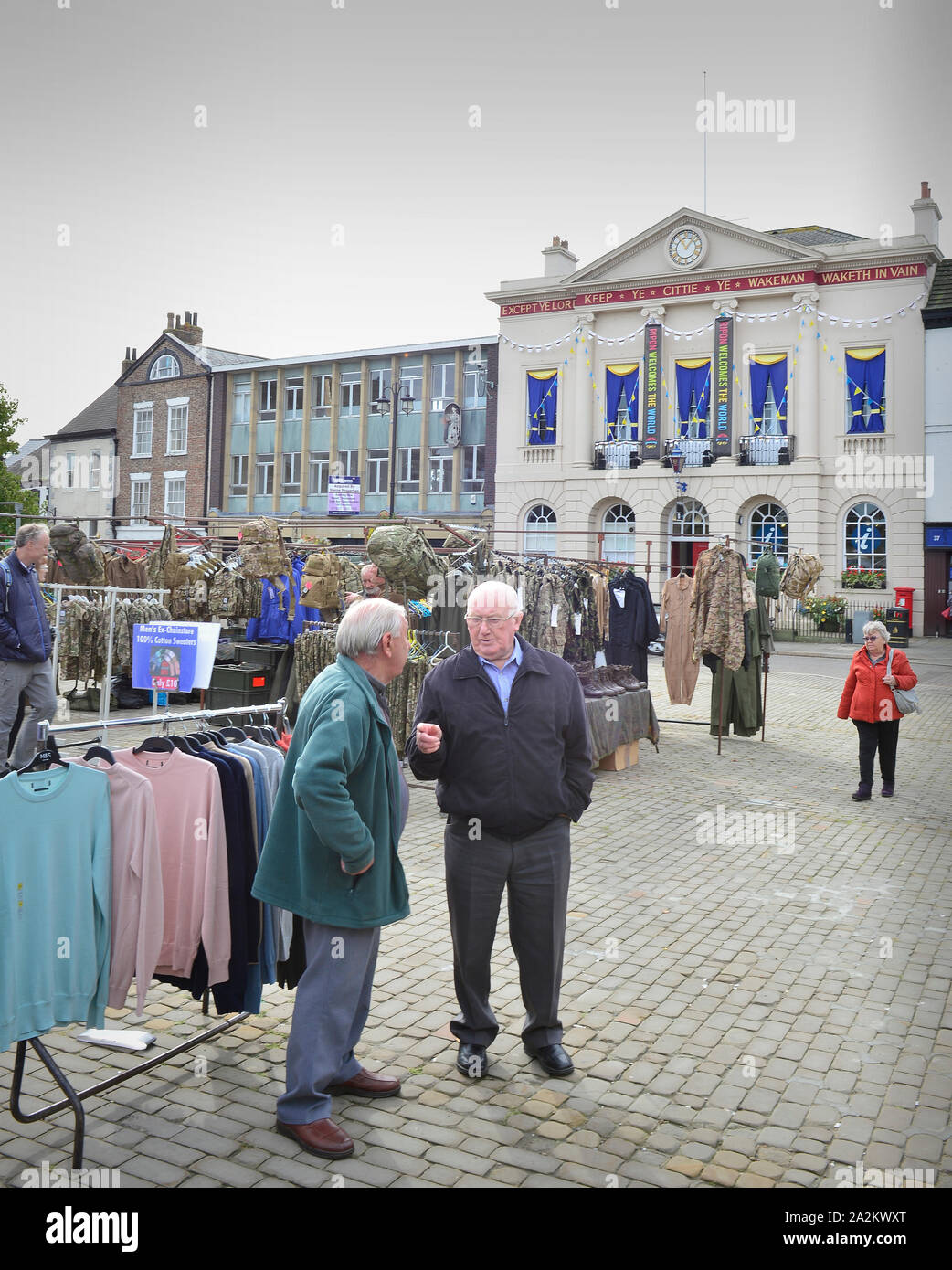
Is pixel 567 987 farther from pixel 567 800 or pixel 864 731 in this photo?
pixel 864 731

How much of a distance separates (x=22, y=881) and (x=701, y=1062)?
9.51 ft

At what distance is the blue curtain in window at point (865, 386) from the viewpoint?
31375 millimetres

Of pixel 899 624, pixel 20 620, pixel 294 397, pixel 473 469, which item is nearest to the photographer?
pixel 20 620

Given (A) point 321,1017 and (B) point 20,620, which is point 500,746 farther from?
(B) point 20,620

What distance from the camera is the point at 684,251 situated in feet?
112

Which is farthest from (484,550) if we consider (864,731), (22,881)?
(22,881)

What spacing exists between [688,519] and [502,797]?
31703 millimetres

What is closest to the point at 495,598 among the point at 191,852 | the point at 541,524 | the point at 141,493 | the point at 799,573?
the point at 191,852

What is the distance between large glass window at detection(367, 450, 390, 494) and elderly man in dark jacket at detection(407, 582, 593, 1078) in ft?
124

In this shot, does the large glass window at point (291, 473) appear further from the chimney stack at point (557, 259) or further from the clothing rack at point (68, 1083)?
the clothing rack at point (68, 1083)

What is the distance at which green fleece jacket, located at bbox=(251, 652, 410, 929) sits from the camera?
11.5 ft

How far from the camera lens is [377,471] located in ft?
138
